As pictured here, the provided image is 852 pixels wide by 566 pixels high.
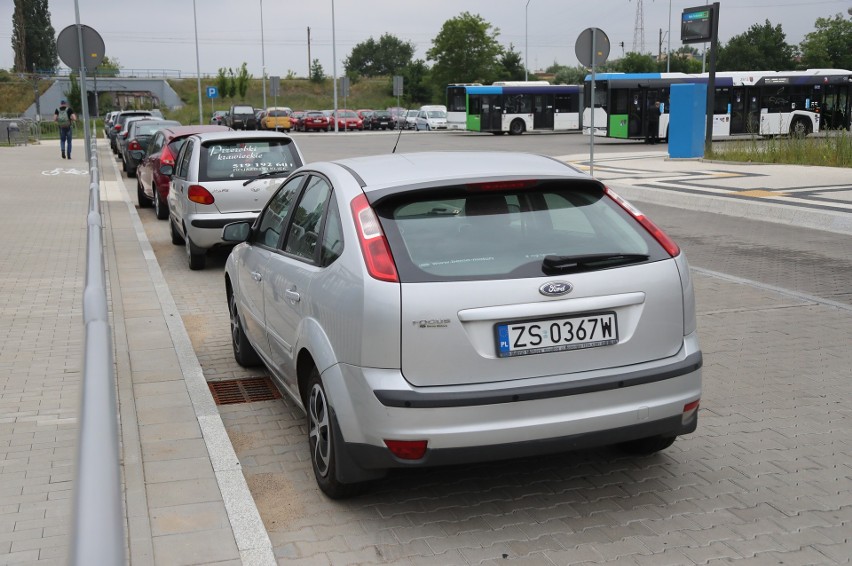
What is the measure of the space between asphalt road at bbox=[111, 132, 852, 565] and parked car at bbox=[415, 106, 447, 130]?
55790 millimetres

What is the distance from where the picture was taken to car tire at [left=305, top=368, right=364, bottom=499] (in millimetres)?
4289

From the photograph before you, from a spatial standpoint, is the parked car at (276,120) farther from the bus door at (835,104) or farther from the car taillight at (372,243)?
the car taillight at (372,243)

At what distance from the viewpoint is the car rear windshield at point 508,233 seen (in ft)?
13.3

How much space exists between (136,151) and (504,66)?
73883 mm

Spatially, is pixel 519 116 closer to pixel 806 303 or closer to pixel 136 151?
pixel 136 151

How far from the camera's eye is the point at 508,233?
13.9 ft

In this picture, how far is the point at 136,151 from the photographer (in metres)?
22.4

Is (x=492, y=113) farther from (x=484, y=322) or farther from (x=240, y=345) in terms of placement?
(x=484, y=322)

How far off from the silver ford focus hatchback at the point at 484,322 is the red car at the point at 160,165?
10.4 m

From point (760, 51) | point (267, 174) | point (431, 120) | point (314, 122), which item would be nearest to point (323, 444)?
point (267, 174)

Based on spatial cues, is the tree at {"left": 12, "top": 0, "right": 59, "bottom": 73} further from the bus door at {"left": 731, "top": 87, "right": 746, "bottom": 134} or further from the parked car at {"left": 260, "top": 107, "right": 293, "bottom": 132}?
the bus door at {"left": 731, "top": 87, "right": 746, "bottom": 134}

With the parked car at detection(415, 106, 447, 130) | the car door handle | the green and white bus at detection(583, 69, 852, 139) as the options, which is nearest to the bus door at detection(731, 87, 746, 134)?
the green and white bus at detection(583, 69, 852, 139)

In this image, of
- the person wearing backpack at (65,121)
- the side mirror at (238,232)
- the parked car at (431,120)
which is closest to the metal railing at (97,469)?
the side mirror at (238,232)

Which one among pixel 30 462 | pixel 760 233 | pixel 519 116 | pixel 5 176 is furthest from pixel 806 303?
pixel 519 116
